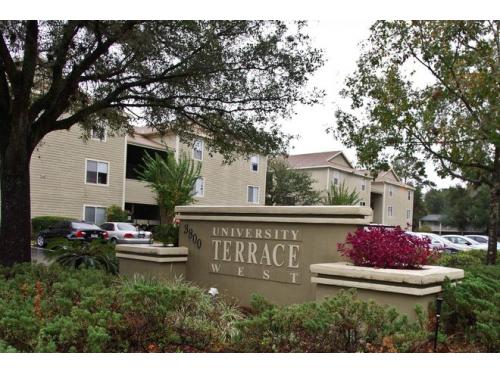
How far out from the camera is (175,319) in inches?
205

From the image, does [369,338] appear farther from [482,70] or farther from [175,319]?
[482,70]

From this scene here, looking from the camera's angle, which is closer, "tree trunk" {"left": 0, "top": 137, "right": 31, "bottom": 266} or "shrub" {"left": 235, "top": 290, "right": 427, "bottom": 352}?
"shrub" {"left": 235, "top": 290, "right": 427, "bottom": 352}

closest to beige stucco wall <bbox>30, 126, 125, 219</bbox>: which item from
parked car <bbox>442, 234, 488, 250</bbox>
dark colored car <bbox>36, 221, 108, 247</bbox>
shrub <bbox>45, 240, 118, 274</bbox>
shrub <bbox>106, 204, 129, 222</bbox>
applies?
shrub <bbox>106, 204, 129, 222</bbox>

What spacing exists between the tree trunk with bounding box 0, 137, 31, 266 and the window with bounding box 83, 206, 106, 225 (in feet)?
68.4

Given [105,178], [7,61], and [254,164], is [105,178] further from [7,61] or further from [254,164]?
[7,61]

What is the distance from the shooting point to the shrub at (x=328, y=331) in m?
4.51

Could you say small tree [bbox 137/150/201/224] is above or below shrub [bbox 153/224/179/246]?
above

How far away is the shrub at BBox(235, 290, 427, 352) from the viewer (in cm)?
451

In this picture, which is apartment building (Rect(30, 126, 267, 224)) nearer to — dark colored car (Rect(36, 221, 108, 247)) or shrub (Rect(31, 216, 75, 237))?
shrub (Rect(31, 216, 75, 237))

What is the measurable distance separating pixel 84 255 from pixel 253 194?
94.2 ft

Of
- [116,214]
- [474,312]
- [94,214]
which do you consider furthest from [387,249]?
[94,214]

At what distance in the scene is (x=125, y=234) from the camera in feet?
84.4

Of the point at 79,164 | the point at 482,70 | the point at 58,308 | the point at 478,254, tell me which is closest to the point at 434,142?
the point at 482,70

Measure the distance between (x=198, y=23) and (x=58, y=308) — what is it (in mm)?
6079
